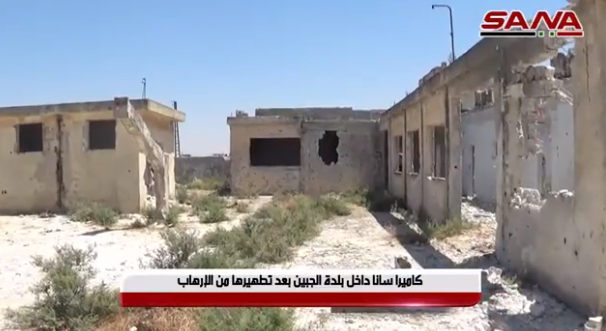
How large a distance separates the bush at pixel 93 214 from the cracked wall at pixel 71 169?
574 millimetres

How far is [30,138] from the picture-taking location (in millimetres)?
15914

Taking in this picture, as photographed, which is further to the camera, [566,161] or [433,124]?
[566,161]

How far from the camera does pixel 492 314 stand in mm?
4965

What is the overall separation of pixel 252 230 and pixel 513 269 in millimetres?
4333

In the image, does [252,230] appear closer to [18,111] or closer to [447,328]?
[447,328]

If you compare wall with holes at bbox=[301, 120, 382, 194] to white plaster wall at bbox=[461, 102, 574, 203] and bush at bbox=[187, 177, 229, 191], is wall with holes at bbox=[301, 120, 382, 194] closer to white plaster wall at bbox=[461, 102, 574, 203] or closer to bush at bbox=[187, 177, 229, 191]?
white plaster wall at bbox=[461, 102, 574, 203]

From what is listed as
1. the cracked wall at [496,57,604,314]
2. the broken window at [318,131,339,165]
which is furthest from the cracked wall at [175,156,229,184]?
the cracked wall at [496,57,604,314]

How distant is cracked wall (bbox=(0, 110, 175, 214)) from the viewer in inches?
561

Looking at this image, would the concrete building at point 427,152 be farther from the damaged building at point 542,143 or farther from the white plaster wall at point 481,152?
the white plaster wall at point 481,152

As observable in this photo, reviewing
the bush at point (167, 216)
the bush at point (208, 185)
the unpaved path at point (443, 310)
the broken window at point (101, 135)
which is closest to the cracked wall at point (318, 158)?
the bush at point (208, 185)

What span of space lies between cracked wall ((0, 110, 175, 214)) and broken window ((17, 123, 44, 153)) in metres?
0.22

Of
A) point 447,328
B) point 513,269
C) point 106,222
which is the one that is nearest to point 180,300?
point 447,328

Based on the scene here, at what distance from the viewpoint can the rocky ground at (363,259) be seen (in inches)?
191

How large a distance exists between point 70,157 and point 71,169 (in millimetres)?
331
